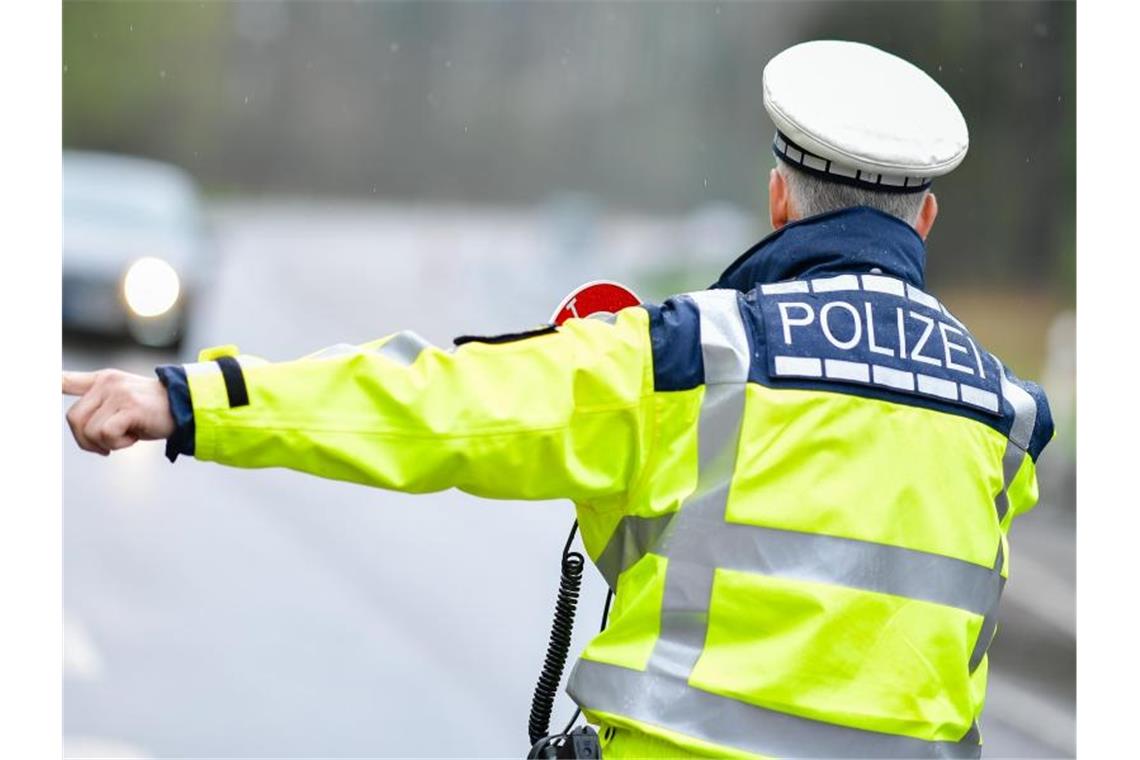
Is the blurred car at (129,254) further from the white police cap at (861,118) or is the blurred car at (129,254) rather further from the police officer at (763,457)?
the police officer at (763,457)

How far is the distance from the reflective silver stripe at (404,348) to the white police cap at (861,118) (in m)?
0.68

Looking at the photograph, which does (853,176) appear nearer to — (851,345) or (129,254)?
(851,345)

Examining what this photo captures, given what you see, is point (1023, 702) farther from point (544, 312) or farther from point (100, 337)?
point (544, 312)

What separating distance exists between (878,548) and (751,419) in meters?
0.26

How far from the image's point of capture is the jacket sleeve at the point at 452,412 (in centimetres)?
216

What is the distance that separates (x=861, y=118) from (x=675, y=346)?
1.54ft

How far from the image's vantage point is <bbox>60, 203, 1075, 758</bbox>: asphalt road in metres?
7.09

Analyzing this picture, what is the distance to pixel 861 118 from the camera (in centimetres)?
249

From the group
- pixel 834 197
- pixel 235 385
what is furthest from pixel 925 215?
pixel 235 385

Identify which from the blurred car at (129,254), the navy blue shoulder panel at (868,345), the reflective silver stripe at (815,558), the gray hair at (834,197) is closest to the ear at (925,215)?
the gray hair at (834,197)

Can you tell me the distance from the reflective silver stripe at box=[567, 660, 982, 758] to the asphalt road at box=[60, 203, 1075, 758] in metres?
4.53

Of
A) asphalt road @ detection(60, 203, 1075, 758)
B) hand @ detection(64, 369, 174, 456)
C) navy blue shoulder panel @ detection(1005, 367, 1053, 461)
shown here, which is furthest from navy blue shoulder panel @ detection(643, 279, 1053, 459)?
asphalt road @ detection(60, 203, 1075, 758)

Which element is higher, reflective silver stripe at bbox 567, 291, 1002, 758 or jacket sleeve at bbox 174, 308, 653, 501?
jacket sleeve at bbox 174, 308, 653, 501

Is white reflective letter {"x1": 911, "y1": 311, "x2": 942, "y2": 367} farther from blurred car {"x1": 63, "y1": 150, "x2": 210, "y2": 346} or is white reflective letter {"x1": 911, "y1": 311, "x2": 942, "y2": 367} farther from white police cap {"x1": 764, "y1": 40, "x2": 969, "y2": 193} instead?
blurred car {"x1": 63, "y1": 150, "x2": 210, "y2": 346}
